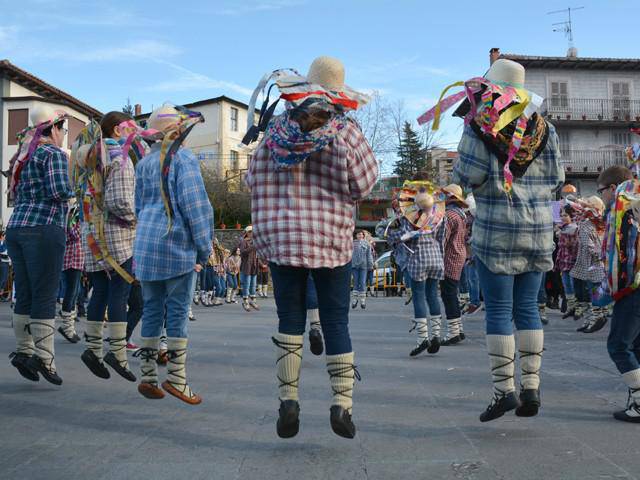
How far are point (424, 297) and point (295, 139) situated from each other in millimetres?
4359

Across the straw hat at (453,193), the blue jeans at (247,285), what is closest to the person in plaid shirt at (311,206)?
the straw hat at (453,193)

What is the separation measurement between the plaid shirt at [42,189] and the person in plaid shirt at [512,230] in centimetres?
316

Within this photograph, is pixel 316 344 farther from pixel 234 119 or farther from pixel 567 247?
pixel 234 119

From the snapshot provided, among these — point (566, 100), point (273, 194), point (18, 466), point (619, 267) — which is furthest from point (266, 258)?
point (566, 100)

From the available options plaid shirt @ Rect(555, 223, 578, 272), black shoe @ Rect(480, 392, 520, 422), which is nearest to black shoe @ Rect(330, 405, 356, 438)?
black shoe @ Rect(480, 392, 520, 422)

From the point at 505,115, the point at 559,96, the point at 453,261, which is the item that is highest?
the point at 559,96

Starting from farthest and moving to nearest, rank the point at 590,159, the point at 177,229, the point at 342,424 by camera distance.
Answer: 1. the point at 590,159
2. the point at 177,229
3. the point at 342,424

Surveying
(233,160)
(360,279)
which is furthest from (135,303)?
(233,160)

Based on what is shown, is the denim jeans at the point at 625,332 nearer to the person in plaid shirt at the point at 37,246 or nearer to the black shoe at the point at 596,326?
the person in plaid shirt at the point at 37,246

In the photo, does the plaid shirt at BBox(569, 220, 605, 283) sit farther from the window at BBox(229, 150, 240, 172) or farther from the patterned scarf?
the window at BBox(229, 150, 240, 172)

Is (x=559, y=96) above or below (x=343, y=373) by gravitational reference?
above

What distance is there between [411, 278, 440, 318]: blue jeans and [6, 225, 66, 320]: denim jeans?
149 inches

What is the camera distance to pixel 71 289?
8.66 metres

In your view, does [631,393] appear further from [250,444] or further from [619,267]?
[250,444]
